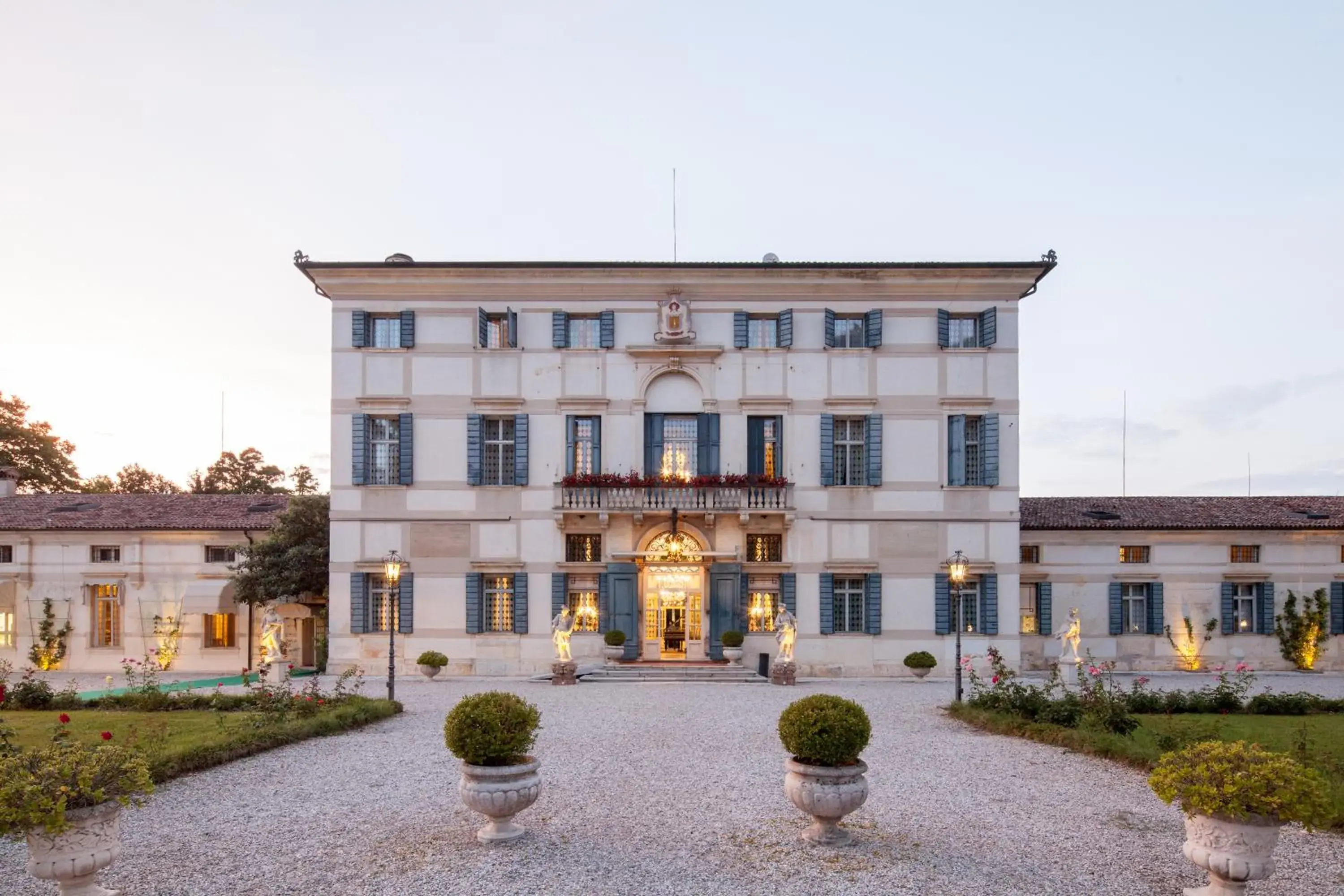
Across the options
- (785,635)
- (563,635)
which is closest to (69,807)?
(563,635)

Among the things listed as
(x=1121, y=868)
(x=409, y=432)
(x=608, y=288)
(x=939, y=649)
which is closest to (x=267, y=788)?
(x=1121, y=868)

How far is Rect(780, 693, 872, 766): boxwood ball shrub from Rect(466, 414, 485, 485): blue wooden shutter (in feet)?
58.5

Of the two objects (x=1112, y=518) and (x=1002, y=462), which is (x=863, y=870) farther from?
(x=1112, y=518)

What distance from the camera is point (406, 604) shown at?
25078mm

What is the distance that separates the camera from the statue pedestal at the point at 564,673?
2283 cm

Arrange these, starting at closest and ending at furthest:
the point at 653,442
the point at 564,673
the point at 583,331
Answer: the point at 564,673 → the point at 653,442 → the point at 583,331

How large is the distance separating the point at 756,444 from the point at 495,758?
17.7m

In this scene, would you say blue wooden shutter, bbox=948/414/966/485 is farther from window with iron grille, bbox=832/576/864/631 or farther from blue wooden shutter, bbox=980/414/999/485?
window with iron grille, bbox=832/576/864/631

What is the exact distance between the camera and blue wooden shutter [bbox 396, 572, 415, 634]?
82.0 feet

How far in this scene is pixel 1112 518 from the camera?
1100 inches

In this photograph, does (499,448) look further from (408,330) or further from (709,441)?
(709,441)

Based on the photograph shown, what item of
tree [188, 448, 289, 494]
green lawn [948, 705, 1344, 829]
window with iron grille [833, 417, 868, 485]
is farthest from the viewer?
tree [188, 448, 289, 494]

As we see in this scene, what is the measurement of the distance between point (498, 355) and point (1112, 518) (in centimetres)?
1989

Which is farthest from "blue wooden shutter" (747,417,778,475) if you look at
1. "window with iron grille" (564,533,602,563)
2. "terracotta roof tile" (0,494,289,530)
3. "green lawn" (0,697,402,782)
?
"terracotta roof tile" (0,494,289,530)
